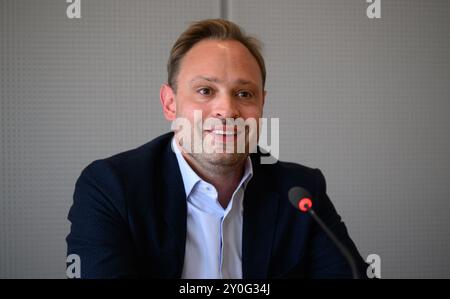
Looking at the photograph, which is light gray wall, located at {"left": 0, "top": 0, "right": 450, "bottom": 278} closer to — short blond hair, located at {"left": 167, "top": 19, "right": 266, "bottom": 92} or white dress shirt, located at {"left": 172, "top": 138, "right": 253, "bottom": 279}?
short blond hair, located at {"left": 167, "top": 19, "right": 266, "bottom": 92}

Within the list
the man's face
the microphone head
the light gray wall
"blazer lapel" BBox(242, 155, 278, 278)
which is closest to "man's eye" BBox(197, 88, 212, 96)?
the man's face

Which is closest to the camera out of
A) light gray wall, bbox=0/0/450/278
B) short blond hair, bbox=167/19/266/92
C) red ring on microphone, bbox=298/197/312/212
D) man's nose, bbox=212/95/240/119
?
red ring on microphone, bbox=298/197/312/212

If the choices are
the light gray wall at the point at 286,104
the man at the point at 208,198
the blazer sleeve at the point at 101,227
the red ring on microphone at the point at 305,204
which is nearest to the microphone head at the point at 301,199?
the red ring on microphone at the point at 305,204

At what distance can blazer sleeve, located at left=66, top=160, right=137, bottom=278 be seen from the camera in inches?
32.3

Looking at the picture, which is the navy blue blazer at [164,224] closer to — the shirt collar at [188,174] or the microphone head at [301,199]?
the shirt collar at [188,174]

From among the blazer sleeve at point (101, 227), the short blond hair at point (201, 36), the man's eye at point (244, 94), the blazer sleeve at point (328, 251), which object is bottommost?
A: the blazer sleeve at point (328, 251)

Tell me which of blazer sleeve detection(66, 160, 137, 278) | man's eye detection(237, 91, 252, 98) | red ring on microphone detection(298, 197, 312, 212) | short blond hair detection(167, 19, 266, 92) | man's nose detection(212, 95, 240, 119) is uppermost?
short blond hair detection(167, 19, 266, 92)

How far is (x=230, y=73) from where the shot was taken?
1.00 m

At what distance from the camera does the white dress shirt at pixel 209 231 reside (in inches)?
37.8

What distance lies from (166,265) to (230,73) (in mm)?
470

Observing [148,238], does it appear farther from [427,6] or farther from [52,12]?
[427,6]

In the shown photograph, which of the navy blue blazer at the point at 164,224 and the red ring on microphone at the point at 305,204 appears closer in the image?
the red ring on microphone at the point at 305,204

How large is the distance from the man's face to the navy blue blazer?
0.32 ft

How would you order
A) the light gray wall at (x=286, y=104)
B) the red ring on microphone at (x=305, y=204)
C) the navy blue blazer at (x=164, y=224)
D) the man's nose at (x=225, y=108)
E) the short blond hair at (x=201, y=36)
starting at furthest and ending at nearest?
1. the light gray wall at (x=286, y=104)
2. the short blond hair at (x=201, y=36)
3. the man's nose at (x=225, y=108)
4. the navy blue blazer at (x=164, y=224)
5. the red ring on microphone at (x=305, y=204)
